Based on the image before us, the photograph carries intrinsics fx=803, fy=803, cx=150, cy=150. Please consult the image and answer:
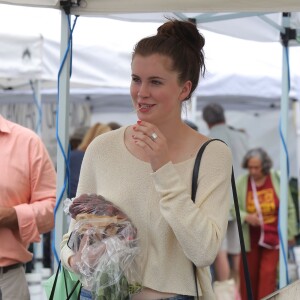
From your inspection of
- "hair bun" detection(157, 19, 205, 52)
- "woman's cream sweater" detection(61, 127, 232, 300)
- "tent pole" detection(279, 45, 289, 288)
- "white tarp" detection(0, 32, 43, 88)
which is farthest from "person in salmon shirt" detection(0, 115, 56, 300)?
"white tarp" detection(0, 32, 43, 88)

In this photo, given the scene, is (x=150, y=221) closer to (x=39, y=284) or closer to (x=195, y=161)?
(x=195, y=161)

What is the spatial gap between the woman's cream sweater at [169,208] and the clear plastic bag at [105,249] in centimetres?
6

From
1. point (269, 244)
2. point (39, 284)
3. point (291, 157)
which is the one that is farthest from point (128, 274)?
point (291, 157)

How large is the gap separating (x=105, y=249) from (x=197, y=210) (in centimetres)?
32

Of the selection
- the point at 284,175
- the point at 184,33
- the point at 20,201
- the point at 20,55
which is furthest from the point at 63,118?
the point at 20,55

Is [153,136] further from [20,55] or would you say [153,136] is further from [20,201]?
[20,55]

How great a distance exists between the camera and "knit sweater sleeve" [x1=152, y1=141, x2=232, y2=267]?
252cm

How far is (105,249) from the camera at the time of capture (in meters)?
2.57

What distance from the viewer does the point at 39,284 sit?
5.89m

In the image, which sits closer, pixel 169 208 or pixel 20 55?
pixel 169 208

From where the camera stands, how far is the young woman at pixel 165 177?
2.55 metres

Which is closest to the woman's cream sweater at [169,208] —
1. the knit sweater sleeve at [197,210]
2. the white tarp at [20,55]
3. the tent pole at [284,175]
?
the knit sweater sleeve at [197,210]

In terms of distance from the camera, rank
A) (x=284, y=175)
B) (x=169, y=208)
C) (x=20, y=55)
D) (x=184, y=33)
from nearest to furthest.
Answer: (x=169, y=208), (x=184, y=33), (x=284, y=175), (x=20, y=55)

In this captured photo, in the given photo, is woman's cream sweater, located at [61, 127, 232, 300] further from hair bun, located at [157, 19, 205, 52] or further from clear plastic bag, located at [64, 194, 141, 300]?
hair bun, located at [157, 19, 205, 52]
